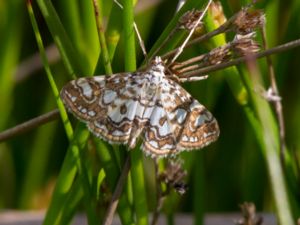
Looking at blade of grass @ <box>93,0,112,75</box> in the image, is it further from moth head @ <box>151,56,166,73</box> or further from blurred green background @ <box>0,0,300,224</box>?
blurred green background @ <box>0,0,300,224</box>

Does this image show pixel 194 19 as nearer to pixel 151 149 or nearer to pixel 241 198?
pixel 151 149

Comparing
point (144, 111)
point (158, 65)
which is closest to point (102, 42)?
point (158, 65)

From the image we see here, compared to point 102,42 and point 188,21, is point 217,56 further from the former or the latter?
point 102,42

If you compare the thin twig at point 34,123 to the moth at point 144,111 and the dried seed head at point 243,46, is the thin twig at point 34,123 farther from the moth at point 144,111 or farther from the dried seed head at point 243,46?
the dried seed head at point 243,46

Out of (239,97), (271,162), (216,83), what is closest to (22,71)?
(216,83)

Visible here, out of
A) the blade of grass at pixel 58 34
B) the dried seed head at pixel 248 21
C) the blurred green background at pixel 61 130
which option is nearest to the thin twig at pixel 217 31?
the dried seed head at pixel 248 21

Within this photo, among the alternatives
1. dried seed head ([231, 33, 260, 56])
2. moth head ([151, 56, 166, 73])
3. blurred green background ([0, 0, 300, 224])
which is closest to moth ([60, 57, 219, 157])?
moth head ([151, 56, 166, 73])
